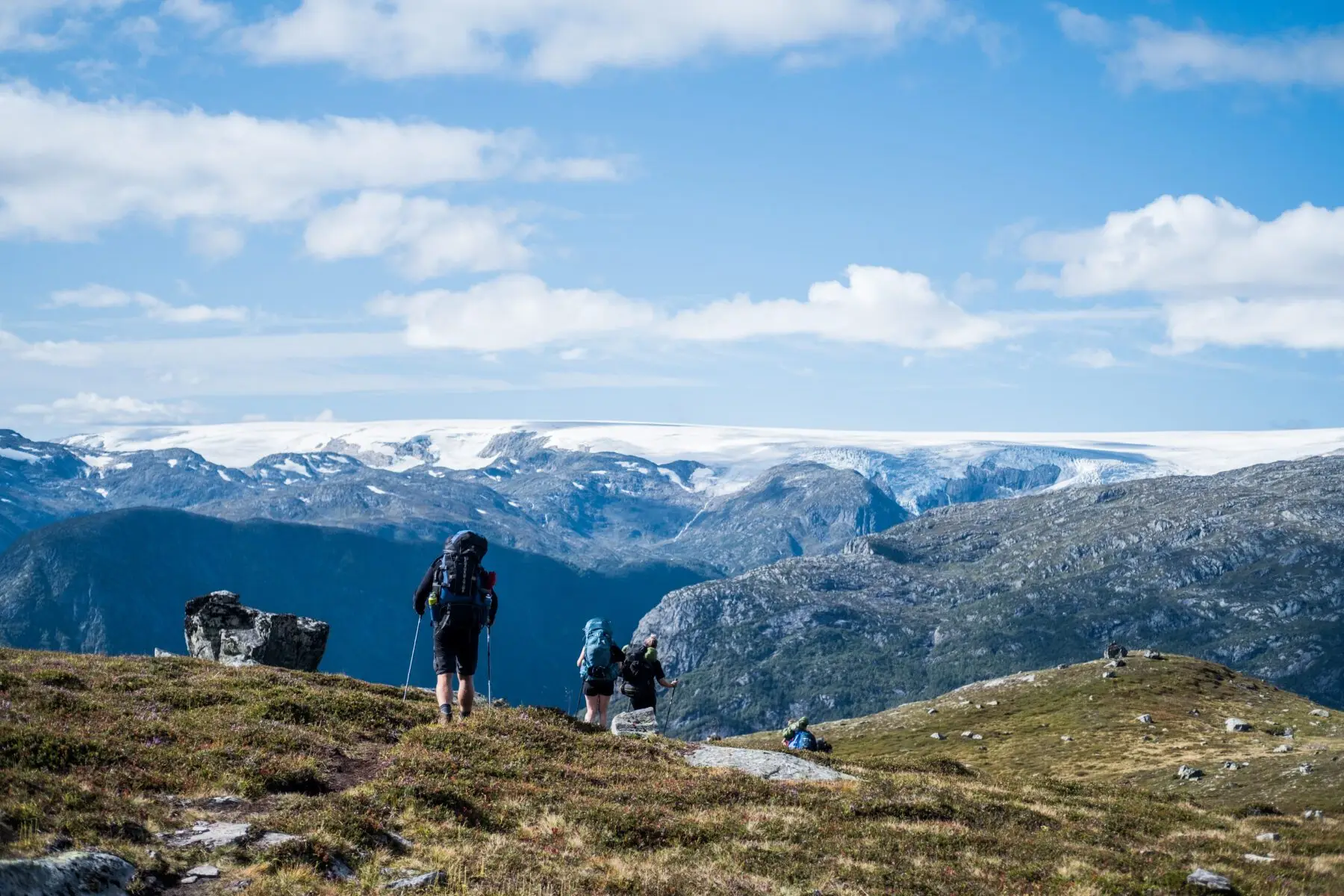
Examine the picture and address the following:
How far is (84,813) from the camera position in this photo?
1736 centimetres

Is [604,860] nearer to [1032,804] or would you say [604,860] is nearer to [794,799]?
[794,799]

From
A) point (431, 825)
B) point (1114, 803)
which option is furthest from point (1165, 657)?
point (431, 825)

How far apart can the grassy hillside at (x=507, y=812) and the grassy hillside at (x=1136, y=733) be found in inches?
490

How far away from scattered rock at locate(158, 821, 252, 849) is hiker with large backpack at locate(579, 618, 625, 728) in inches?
709

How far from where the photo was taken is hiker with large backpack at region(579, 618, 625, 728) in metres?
36.3

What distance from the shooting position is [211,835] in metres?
18.0

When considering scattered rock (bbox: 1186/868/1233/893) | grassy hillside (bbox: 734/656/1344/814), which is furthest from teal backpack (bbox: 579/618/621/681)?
scattered rock (bbox: 1186/868/1233/893)

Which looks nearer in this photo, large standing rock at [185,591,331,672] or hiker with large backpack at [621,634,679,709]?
hiker with large backpack at [621,634,679,709]

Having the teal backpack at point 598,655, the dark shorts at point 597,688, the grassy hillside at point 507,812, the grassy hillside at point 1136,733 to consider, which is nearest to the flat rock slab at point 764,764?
the grassy hillside at point 507,812

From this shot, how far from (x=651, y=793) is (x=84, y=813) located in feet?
40.2

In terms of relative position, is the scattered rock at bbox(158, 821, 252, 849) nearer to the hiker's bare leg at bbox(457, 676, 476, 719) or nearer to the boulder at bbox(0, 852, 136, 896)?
the boulder at bbox(0, 852, 136, 896)

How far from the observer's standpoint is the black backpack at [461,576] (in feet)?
93.4

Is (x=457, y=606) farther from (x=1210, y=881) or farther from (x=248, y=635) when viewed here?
(x=248, y=635)

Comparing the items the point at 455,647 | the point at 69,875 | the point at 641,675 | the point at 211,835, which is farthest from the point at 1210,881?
the point at 641,675
